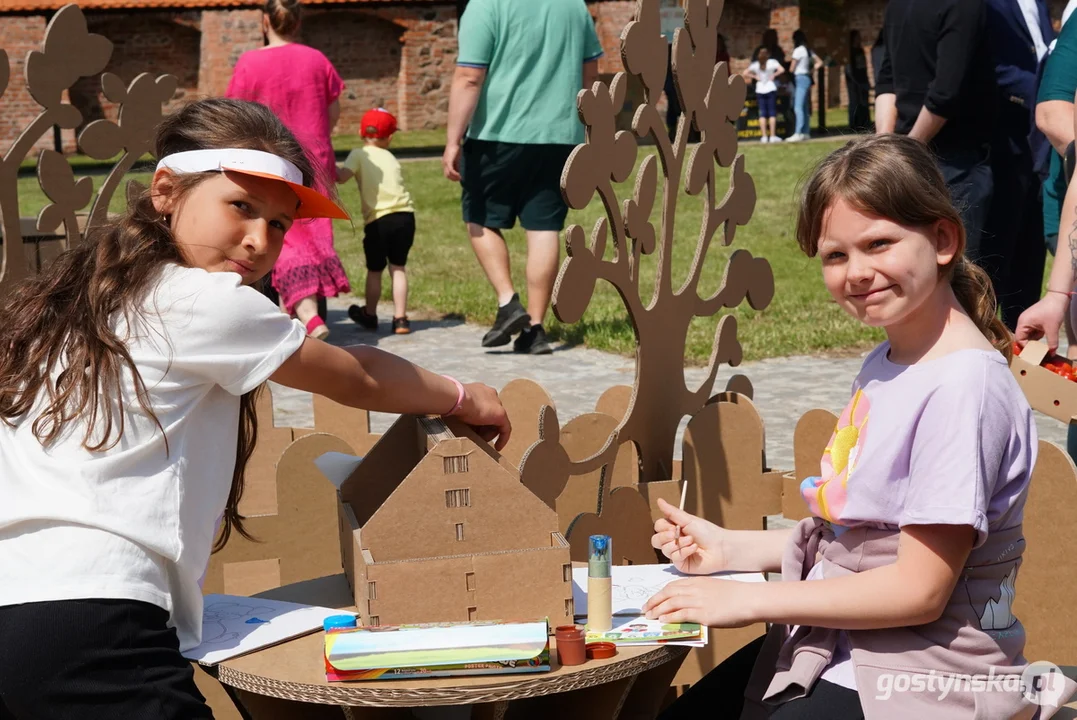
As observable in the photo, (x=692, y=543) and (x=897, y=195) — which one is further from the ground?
(x=897, y=195)

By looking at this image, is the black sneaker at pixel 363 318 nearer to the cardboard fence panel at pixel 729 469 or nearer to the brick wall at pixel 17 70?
the cardboard fence panel at pixel 729 469

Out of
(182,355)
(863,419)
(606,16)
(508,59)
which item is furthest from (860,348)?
(606,16)

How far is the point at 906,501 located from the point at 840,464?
191 millimetres

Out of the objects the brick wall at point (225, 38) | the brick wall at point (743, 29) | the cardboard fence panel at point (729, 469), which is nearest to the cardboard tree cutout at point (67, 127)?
the cardboard fence panel at point (729, 469)

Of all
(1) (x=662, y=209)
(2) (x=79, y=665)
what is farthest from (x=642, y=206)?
(2) (x=79, y=665)

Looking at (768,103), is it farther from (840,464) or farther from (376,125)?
(840,464)

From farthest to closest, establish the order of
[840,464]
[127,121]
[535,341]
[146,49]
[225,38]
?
[146,49] < [225,38] < [535,341] < [127,121] < [840,464]

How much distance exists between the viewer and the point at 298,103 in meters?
6.82

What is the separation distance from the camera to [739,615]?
1.92m

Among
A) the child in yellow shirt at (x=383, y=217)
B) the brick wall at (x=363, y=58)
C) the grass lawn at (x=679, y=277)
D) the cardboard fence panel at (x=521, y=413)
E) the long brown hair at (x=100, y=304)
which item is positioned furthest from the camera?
the brick wall at (x=363, y=58)

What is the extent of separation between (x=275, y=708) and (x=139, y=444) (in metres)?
0.48

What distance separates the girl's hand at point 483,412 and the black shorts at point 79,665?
689 mm

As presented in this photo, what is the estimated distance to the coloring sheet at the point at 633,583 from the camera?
6.91 feet

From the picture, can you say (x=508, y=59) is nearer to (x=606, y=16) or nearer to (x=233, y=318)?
(x=233, y=318)
